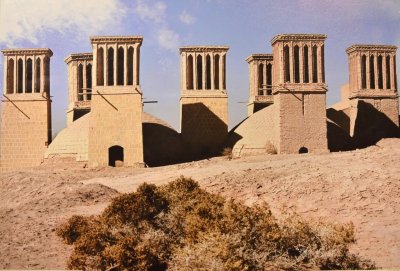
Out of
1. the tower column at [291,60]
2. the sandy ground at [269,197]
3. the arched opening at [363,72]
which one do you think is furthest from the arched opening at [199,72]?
the sandy ground at [269,197]

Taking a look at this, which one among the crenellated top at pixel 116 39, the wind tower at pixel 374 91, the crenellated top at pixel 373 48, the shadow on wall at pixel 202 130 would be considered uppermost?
the crenellated top at pixel 373 48

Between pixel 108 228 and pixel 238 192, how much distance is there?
5472 mm

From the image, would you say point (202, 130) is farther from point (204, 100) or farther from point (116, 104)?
point (116, 104)

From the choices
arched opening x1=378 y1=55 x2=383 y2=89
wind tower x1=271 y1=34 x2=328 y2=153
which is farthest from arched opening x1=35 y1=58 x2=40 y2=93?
arched opening x1=378 y1=55 x2=383 y2=89

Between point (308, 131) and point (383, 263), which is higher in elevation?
point (308, 131)

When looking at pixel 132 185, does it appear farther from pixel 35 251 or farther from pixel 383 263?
pixel 383 263

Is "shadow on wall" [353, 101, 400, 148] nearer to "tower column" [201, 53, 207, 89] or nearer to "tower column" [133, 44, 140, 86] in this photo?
"tower column" [201, 53, 207, 89]

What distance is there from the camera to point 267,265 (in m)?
8.95

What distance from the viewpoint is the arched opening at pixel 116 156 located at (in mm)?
24828

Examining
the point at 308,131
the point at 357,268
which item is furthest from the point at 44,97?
the point at 357,268

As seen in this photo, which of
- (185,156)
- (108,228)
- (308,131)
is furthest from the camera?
(185,156)

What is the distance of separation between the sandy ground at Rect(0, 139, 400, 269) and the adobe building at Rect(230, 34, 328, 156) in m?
7.32

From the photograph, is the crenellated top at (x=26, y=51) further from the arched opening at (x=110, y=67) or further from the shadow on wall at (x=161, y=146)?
the shadow on wall at (x=161, y=146)

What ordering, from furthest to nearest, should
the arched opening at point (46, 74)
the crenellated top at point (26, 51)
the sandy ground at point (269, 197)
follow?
the arched opening at point (46, 74) → the crenellated top at point (26, 51) → the sandy ground at point (269, 197)
